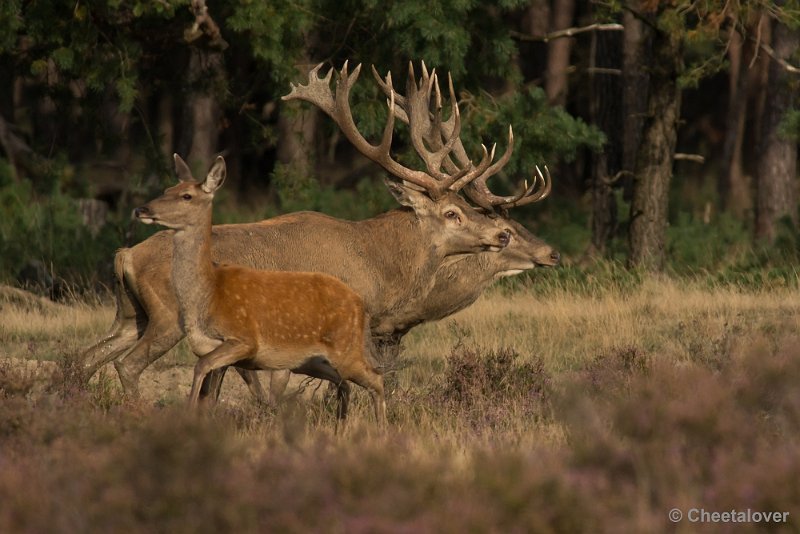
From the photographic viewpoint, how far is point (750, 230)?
73.1ft

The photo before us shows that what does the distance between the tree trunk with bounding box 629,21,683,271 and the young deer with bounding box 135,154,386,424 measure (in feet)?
23.6

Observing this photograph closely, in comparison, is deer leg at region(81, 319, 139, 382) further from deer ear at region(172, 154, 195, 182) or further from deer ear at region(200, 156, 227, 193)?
deer ear at region(200, 156, 227, 193)

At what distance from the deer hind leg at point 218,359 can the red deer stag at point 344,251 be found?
5.14 feet

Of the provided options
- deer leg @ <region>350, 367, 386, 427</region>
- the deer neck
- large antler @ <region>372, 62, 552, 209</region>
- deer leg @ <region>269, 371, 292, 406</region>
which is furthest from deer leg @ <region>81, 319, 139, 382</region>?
large antler @ <region>372, 62, 552, 209</region>

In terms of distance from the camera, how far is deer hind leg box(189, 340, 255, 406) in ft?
25.4

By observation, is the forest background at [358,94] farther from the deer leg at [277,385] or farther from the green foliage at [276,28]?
the deer leg at [277,385]

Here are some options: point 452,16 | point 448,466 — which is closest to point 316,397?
point 448,466

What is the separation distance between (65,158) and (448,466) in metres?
11.5

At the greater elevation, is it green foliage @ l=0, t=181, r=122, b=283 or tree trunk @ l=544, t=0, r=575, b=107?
tree trunk @ l=544, t=0, r=575, b=107

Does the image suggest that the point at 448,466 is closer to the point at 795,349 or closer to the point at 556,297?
the point at 795,349

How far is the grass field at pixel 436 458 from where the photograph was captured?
532 centimetres

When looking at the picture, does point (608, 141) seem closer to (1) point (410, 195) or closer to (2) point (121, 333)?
(1) point (410, 195)

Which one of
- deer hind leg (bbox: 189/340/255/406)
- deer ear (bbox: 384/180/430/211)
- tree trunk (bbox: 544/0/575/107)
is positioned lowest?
deer hind leg (bbox: 189/340/255/406)

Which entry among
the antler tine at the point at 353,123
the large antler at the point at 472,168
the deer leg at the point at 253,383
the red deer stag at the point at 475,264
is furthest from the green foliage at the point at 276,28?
the deer leg at the point at 253,383
